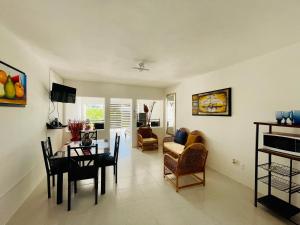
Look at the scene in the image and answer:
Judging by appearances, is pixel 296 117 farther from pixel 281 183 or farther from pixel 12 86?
pixel 12 86

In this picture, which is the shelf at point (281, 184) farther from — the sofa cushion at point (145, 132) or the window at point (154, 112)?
the window at point (154, 112)

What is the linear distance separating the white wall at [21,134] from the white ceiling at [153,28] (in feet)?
0.88

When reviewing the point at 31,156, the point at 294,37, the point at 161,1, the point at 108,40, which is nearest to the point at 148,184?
the point at 31,156

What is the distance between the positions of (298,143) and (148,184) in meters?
2.49

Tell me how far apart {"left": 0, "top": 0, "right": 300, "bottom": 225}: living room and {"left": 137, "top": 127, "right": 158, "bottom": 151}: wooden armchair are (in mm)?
1707

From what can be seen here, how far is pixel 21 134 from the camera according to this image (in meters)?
2.29

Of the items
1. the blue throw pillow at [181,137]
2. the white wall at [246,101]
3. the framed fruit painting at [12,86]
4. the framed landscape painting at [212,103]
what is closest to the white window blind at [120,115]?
the blue throw pillow at [181,137]

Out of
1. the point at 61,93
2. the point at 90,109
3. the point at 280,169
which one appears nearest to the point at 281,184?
the point at 280,169

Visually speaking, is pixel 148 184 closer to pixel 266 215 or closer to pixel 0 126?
pixel 266 215

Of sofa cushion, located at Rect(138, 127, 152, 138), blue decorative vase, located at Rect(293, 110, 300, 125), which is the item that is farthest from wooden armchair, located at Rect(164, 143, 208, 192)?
sofa cushion, located at Rect(138, 127, 152, 138)

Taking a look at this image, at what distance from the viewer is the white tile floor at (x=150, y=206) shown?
6.50 ft

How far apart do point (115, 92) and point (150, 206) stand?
13.7ft

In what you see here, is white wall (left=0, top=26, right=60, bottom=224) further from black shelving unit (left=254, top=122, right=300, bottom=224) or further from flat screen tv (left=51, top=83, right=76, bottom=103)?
black shelving unit (left=254, top=122, right=300, bottom=224)

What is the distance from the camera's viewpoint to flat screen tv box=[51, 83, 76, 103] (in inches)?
139
